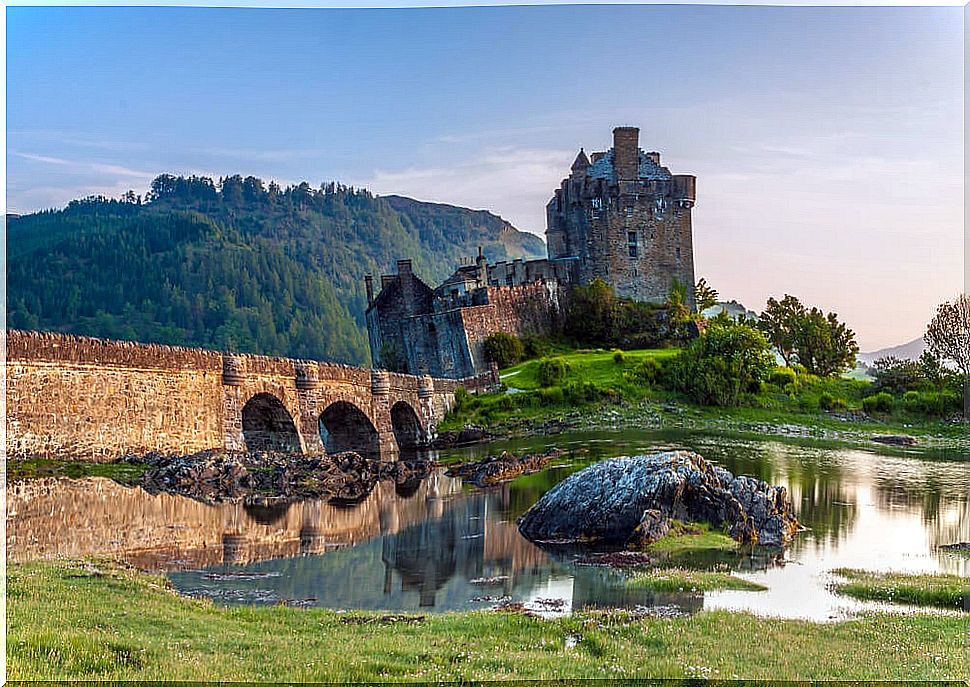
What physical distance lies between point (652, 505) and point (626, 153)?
43.1m

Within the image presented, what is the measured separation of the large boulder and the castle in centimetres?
3509

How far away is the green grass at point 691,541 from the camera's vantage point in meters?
14.0

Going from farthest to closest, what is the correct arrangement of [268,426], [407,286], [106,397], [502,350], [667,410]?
1. [407,286]
2. [502,350]
3. [667,410]
4. [268,426]
5. [106,397]

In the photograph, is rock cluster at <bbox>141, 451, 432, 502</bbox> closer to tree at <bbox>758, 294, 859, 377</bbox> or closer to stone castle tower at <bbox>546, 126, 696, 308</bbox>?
tree at <bbox>758, 294, 859, 377</bbox>

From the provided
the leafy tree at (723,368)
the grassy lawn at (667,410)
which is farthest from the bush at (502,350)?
the leafy tree at (723,368)

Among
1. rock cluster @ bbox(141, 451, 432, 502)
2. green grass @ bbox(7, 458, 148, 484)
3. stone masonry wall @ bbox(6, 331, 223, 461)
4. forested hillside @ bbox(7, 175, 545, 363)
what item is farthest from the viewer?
forested hillside @ bbox(7, 175, 545, 363)

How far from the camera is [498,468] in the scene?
2336 centimetres

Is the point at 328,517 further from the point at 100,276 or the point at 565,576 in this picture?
the point at 100,276

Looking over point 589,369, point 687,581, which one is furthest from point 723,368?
point 687,581

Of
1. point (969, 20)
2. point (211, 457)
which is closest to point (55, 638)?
point (969, 20)

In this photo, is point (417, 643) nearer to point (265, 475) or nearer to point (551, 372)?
point (265, 475)

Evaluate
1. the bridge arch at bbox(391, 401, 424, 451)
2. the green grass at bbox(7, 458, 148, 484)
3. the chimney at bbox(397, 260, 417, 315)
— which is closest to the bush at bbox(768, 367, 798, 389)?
the bridge arch at bbox(391, 401, 424, 451)

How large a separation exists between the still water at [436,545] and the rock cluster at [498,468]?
55 cm

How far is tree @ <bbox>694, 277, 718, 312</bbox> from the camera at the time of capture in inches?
2275
